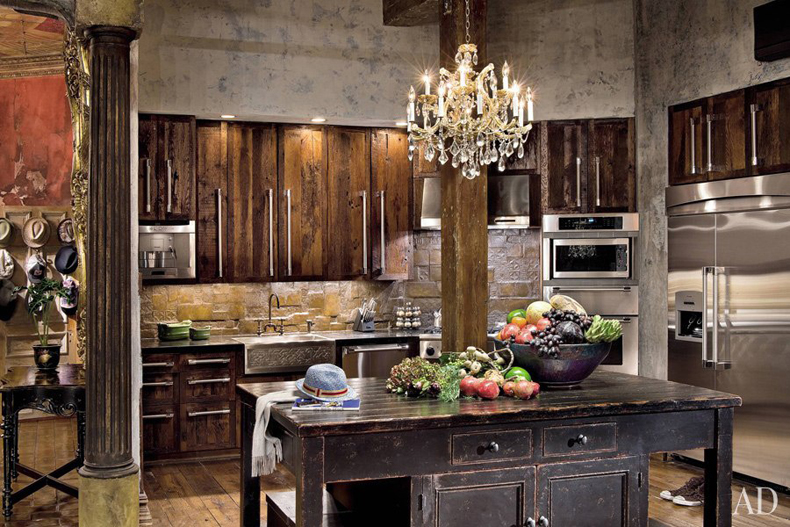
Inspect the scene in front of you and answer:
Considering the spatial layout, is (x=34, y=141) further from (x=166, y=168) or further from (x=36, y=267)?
(x=166, y=168)

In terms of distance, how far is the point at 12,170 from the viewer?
9.19 metres

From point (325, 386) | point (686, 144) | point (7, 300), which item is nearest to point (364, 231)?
point (686, 144)

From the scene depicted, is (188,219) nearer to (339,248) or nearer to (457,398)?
(339,248)

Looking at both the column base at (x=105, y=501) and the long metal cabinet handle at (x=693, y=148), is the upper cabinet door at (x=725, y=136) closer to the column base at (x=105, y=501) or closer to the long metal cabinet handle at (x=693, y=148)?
the long metal cabinet handle at (x=693, y=148)

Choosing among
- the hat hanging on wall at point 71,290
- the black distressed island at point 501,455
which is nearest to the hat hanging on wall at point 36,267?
the hat hanging on wall at point 71,290

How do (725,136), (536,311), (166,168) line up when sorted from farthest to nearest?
(166,168)
(725,136)
(536,311)

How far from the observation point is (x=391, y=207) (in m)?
7.86

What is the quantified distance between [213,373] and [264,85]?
247 cm

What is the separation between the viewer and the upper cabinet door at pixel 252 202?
7.40 m

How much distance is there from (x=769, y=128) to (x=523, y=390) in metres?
3.37

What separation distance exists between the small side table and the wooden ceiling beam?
155 inches

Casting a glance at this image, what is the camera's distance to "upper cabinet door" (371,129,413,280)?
783 centimetres

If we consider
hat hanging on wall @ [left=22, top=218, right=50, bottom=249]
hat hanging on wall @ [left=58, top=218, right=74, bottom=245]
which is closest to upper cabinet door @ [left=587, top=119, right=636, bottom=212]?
hat hanging on wall @ [left=58, top=218, right=74, bottom=245]

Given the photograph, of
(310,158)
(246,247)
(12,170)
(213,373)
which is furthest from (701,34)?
(12,170)
